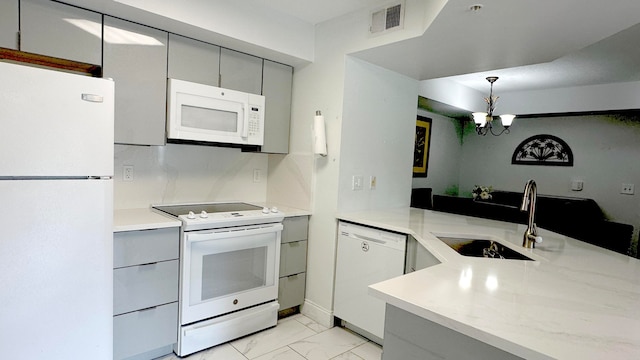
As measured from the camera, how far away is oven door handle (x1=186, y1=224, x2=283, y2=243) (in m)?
2.14

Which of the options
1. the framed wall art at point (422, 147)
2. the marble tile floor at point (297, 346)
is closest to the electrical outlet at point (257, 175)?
the marble tile floor at point (297, 346)

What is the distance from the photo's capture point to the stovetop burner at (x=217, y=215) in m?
2.16

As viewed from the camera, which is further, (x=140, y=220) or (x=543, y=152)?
(x=543, y=152)

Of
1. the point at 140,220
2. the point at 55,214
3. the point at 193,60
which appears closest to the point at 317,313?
the point at 140,220

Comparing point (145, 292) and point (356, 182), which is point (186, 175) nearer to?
point (145, 292)

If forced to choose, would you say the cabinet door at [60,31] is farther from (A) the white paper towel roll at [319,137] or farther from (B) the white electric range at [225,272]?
(A) the white paper towel roll at [319,137]

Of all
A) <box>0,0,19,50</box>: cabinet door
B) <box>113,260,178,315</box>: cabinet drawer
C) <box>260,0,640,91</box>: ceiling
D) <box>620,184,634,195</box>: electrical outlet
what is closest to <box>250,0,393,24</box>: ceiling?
<box>260,0,640,91</box>: ceiling

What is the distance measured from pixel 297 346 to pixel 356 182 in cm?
130

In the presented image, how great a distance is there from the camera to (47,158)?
4.87 ft

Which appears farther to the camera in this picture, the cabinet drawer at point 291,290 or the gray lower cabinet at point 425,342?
the cabinet drawer at point 291,290

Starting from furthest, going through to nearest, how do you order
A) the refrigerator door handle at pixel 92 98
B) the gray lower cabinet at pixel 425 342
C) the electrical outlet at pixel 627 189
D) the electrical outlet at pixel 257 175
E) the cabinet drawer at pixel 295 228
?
the electrical outlet at pixel 627 189, the electrical outlet at pixel 257 175, the cabinet drawer at pixel 295 228, the refrigerator door handle at pixel 92 98, the gray lower cabinet at pixel 425 342

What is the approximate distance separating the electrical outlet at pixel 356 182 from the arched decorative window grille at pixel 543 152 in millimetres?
3839

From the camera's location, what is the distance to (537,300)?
108 cm

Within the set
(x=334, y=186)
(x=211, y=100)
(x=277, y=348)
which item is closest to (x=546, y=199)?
(x=334, y=186)
